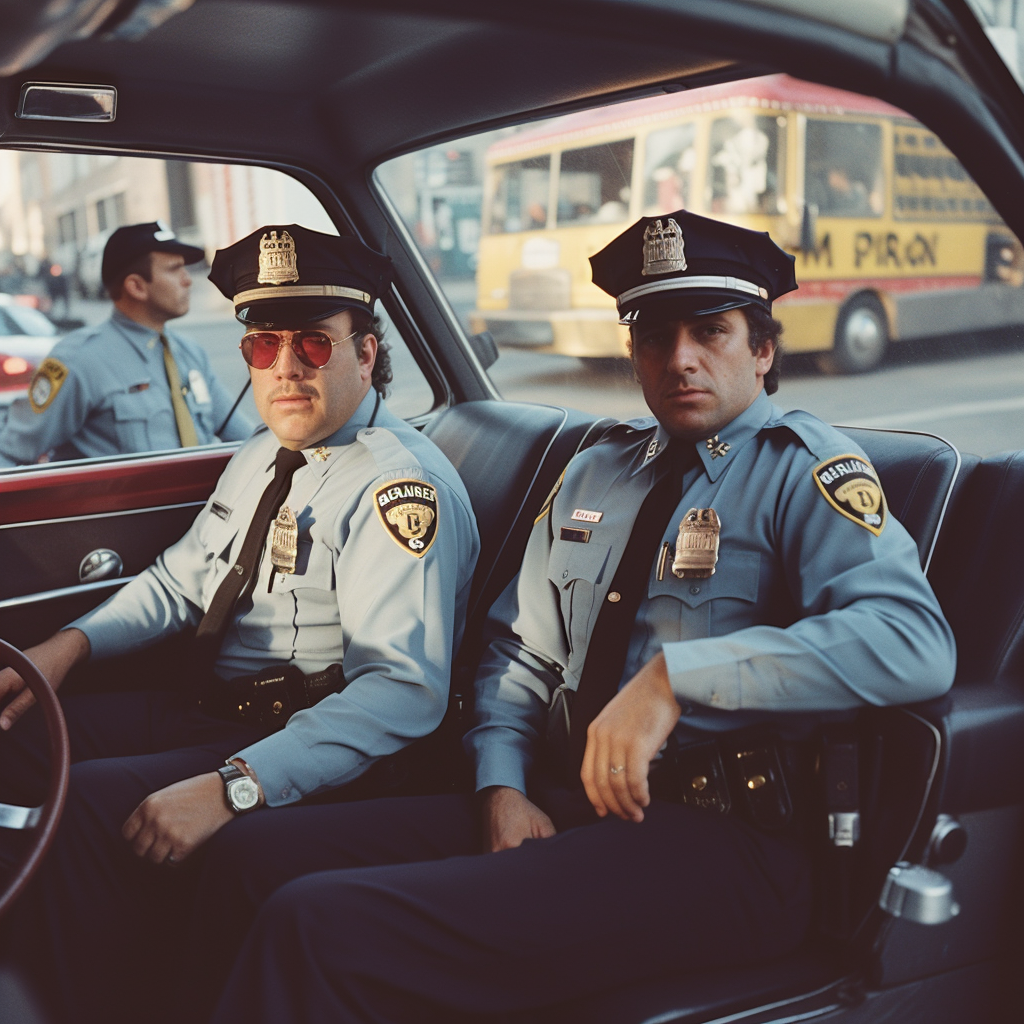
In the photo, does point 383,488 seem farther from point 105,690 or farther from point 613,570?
point 105,690

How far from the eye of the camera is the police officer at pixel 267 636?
5.37ft

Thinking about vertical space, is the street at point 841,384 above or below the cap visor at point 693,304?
below

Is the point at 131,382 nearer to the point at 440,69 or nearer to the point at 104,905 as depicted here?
the point at 440,69

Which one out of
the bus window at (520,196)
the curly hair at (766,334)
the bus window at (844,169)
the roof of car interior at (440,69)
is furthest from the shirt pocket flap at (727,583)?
the bus window at (844,169)

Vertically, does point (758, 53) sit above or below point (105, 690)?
above

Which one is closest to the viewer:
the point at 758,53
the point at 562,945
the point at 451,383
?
the point at 758,53

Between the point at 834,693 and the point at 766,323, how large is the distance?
66 centimetres

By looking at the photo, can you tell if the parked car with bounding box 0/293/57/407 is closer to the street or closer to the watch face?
the street

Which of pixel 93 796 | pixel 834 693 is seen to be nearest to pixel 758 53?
pixel 834 693

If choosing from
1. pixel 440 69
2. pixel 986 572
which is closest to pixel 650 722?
pixel 986 572

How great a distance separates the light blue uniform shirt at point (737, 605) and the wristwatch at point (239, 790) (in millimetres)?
355

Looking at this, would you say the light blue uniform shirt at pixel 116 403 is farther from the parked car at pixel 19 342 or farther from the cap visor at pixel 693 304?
the cap visor at pixel 693 304

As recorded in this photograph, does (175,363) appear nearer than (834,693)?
No

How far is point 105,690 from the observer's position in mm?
2363
